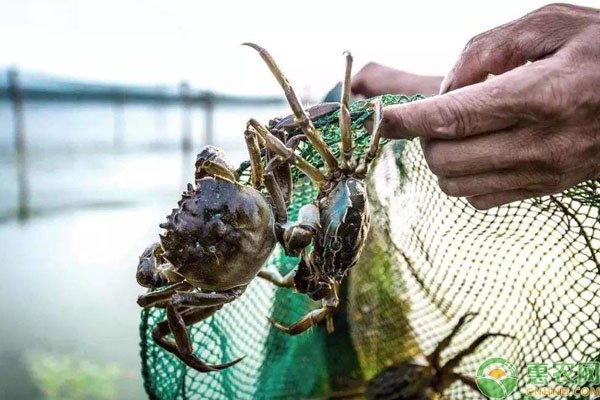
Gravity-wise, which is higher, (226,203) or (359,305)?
(226,203)

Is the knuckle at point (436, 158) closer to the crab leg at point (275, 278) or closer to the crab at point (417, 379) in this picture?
the crab leg at point (275, 278)

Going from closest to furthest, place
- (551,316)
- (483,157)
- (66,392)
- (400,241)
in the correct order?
1. (483,157)
2. (551,316)
3. (400,241)
4. (66,392)

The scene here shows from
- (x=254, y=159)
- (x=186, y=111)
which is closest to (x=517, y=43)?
(x=254, y=159)

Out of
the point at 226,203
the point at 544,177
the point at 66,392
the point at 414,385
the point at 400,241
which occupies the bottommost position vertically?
the point at 66,392

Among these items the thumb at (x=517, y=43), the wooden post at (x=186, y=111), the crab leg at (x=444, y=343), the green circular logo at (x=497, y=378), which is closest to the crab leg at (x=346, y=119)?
the thumb at (x=517, y=43)

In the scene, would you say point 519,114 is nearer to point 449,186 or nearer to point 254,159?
point 449,186

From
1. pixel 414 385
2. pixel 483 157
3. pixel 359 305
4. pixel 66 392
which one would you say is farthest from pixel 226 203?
pixel 66 392

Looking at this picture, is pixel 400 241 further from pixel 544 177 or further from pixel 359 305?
pixel 544 177

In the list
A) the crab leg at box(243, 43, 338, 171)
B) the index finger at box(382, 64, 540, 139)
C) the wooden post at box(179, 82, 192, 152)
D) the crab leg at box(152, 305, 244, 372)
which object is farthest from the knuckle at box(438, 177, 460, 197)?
the wooden post at box(179, 82, 192, 152)

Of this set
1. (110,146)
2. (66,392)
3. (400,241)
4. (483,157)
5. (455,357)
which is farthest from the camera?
(110,146)

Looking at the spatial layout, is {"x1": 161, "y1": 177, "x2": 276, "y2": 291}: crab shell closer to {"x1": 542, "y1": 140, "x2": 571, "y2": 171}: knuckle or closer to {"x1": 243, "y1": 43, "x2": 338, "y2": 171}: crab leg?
{"x1": 243, "y1": 43, "x2": 338, "y2": 171}: crab leg
